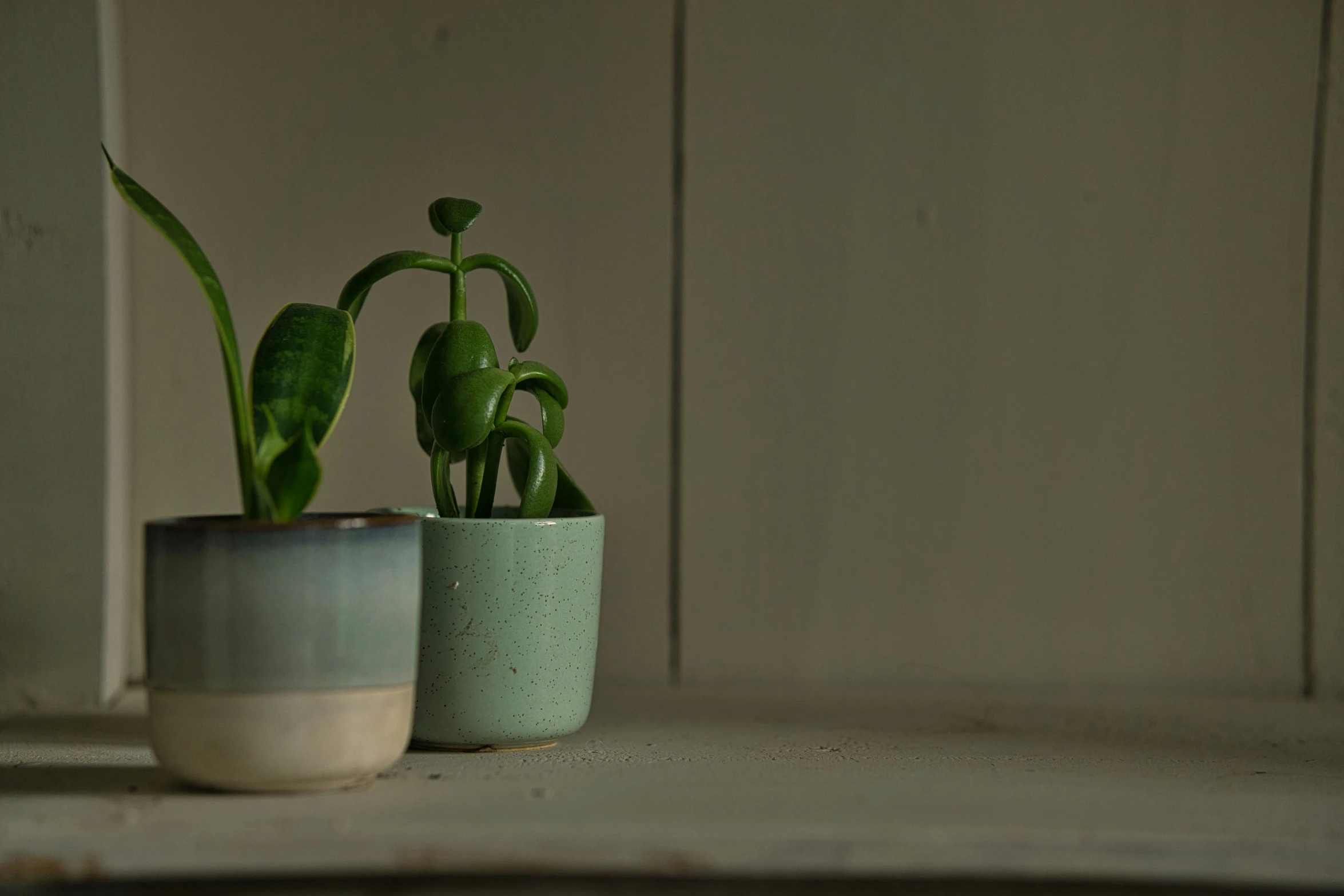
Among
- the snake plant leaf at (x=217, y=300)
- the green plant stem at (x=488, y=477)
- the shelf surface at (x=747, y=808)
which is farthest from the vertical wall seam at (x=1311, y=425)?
the snake plant leaf at (x=217, y=300)

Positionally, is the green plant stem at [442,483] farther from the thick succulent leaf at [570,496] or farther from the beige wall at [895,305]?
the beige wall at [895,305]

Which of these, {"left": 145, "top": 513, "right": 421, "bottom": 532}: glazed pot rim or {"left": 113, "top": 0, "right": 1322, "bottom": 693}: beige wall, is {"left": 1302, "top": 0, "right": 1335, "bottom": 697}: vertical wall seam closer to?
{"left": 113, "top": 0, "right": 1322, "bottom": 693}: beige wall

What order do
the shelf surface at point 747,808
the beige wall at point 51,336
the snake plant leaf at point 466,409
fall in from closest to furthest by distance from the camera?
1. the shelf surface at point 747,808
2. the snake plant leaf at point 466,409
3. the beige wall at point 51,336

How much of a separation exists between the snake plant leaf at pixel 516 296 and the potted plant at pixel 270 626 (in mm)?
125

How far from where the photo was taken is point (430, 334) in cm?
55

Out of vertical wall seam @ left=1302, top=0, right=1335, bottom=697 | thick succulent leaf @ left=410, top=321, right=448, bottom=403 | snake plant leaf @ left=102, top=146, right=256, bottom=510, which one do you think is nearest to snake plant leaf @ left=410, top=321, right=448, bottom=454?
thick succulent leaf @ left=410, top=321, right=448, bottom=403

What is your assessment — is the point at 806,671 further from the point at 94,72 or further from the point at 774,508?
the point at 94,72

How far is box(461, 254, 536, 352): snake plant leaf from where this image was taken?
533 millimetres

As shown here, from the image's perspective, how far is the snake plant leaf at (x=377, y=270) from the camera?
0.51m

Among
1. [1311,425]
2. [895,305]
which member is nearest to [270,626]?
[895,305]

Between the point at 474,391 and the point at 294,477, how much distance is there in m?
0.08

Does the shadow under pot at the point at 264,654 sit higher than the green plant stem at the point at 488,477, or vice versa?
the green plant stem at the point at 488,477

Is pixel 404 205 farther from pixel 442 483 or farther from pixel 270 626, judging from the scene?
pixel 270 626

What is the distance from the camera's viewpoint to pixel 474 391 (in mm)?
481
